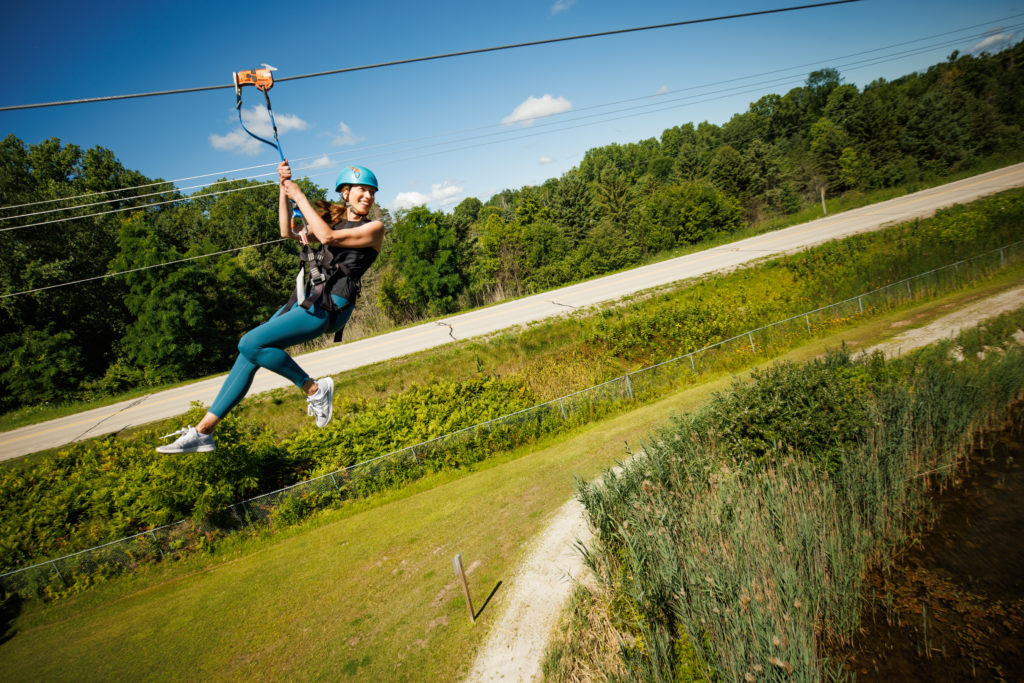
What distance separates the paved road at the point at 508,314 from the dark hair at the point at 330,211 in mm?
13914

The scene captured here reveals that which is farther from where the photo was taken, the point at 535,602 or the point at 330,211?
the point at 535,602

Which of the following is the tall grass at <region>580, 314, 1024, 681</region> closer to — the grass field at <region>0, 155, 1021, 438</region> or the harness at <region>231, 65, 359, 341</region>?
the harness at <region>231, 65, 359, 341</region>

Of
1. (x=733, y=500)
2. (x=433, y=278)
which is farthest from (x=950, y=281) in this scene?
(x=433, y=278)

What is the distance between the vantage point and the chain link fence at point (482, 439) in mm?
9188

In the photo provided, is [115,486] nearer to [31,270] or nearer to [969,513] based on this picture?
[969,513]

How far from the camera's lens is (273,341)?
3.71m

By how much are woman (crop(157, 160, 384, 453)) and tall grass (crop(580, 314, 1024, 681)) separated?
4.45 metres

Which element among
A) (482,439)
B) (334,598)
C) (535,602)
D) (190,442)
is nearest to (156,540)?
(334,598)

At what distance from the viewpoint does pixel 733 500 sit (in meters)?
5.79

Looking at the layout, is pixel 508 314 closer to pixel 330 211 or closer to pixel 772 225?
pixel 330 211

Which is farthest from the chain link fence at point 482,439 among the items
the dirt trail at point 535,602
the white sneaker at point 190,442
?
the white sneaker at point 190,442

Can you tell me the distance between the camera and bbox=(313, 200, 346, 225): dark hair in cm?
396

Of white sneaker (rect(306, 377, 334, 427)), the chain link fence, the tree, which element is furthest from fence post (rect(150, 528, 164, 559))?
the tree

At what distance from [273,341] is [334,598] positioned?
565 cm
